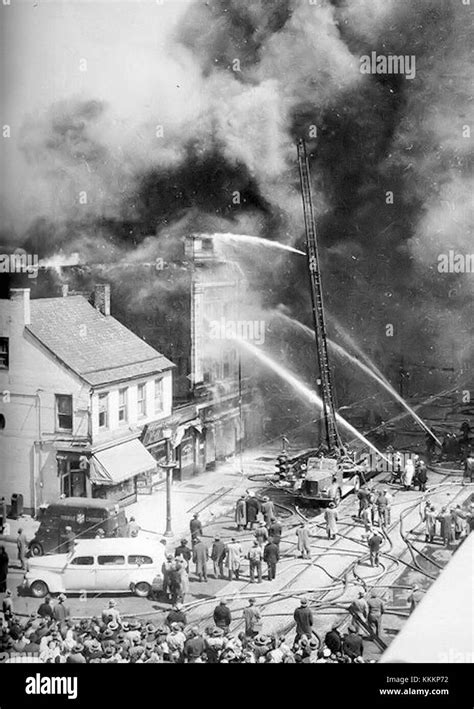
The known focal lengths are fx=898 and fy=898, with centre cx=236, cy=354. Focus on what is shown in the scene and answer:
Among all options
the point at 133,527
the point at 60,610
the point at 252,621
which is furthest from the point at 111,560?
the point at 252,621

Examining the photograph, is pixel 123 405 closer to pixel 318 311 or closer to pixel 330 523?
pixel 318 311

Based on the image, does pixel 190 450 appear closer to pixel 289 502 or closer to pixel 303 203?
pixel 289 502

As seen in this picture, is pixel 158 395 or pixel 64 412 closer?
pixel 64 412

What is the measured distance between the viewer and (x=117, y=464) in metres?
9.39

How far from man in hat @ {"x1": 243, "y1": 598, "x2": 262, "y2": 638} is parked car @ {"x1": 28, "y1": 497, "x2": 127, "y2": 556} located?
1.54m

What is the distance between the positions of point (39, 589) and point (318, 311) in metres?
4.06

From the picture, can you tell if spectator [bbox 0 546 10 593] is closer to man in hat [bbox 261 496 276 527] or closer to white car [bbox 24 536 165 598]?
white car [bbox 24 536 165 598]

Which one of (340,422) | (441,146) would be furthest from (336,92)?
(340,422)

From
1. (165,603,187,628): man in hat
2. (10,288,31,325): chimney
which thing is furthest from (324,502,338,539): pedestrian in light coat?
(10,288,31,325): chimney

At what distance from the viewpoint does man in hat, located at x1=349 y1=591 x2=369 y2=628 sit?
28.4ft

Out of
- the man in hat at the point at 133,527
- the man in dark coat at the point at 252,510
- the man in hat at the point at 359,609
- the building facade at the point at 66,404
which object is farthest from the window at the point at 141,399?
the man in hat at the point at 359,609

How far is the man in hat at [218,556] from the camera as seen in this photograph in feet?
29.7
